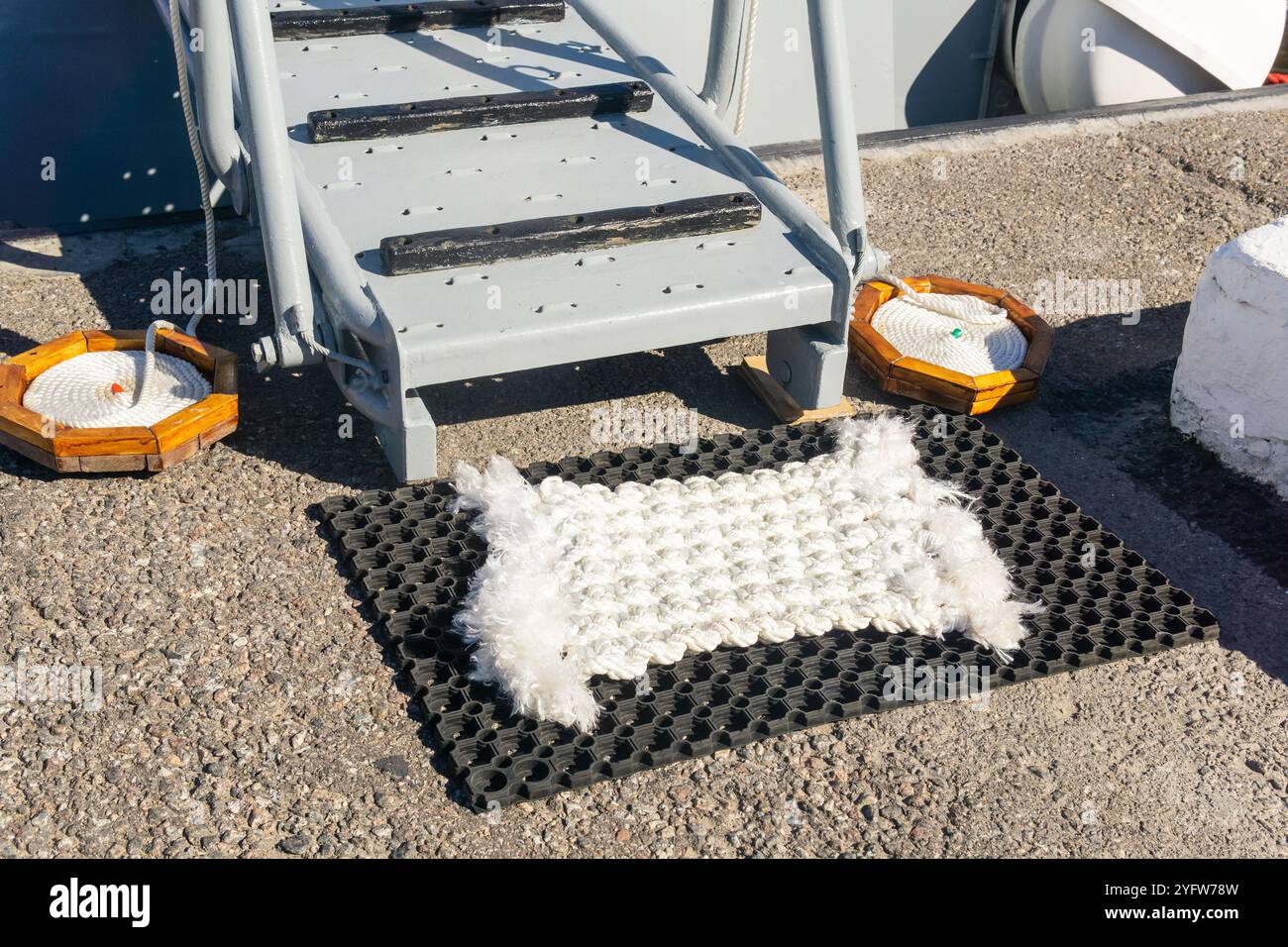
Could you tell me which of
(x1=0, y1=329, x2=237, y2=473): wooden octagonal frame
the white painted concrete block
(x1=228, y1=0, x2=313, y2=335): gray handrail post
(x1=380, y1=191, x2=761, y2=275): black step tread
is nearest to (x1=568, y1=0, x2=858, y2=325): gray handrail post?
(x1=380, y1=191, x2=761, y2=275): black step tread

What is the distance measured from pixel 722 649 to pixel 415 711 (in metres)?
0.64

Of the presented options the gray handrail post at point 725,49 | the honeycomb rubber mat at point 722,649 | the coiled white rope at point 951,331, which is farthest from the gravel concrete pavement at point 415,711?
the gray handrail post at point 725,49

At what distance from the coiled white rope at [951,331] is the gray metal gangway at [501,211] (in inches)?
14.3

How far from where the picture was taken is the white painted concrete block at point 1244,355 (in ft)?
11.3

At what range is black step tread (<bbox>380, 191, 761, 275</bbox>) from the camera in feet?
11.3

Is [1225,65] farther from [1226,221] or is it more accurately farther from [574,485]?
[574,485]

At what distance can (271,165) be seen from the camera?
10.9 feet

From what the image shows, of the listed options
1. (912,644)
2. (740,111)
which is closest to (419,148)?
(740,111)

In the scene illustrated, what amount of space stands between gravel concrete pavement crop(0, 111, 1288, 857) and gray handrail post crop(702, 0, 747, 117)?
94cm

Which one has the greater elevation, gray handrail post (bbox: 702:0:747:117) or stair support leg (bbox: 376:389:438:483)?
gray handrail post (bbox: 702:0:747:117)

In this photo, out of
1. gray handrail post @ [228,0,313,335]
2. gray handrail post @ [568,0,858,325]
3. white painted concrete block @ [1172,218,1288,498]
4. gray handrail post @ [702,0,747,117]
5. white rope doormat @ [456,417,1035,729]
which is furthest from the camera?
gray handrail post @ [702,0,747,117]

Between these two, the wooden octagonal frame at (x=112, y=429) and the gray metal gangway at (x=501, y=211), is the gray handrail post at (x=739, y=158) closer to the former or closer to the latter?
the gray metal gangway at (x=501, y=211)

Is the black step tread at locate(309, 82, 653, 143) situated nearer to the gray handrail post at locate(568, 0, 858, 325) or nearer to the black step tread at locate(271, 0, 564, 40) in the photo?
the gray handrail post at locate(568, 0, 858, 325)

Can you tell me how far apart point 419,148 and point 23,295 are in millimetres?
1293
